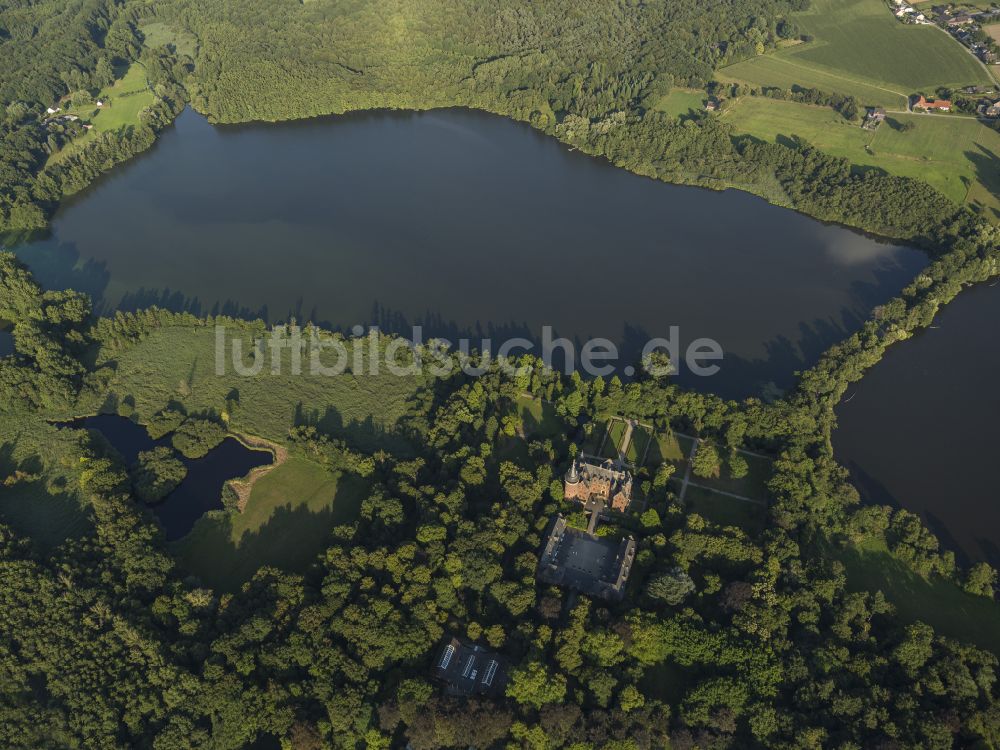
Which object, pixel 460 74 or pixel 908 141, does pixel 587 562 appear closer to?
pixel 908 141

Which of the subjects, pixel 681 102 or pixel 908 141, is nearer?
pixel 908 141

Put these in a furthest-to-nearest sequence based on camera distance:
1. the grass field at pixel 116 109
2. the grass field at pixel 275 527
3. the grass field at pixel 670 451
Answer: the grass field at pixel 116 109, the grass field at pixel 670 451, the grass field at pixel 275 527

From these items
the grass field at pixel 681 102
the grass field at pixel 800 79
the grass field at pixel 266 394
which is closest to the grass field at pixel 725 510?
the grass field at pixel 266 394

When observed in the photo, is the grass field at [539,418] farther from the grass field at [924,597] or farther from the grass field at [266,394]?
the grass field at [924,597]

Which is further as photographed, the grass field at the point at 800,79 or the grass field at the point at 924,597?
the grass field at the point at 800,79

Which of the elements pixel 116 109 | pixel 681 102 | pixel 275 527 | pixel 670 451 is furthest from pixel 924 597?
pixel 116 109

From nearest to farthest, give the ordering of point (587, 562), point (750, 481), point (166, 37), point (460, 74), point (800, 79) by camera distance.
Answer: point (587, 562)
point (750, 481)
point (460, 74)
point (800, 79)
point (166, 37)
